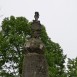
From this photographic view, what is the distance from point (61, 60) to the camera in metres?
44.2

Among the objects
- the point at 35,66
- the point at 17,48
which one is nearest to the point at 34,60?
the point at 35,66

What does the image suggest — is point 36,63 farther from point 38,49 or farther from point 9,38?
point 9,38

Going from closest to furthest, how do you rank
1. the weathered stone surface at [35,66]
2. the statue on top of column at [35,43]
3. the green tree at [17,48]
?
the weathered stone surface at [35,66], the statue on top of column at [35,43], the green tree at [17,48]

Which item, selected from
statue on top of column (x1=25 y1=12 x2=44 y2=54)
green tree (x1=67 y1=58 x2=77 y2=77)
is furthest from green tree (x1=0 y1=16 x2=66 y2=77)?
statue on top of column (x1=25 y1=12 x2=44 y2=54)

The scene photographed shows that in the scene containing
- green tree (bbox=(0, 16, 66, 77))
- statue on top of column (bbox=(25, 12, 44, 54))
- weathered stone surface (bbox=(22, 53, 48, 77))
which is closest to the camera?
weathered stone surface (bbox=(22, 53, 48, 77))

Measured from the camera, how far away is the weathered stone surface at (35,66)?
13227mm

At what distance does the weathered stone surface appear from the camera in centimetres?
1323

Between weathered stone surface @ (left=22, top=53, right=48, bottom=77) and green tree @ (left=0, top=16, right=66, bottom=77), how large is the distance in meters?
25.0

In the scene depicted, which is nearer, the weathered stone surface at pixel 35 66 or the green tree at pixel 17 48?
the weathered stone surface at pixel 35 66

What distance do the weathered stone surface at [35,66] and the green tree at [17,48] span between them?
82.0 feet

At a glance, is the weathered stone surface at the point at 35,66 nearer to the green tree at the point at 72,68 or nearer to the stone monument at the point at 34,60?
the stone monument at the point at 34,60

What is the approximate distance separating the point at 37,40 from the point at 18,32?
2946 cm

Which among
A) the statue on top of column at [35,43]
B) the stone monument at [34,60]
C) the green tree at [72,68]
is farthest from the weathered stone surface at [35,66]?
the green tree at [72,68]

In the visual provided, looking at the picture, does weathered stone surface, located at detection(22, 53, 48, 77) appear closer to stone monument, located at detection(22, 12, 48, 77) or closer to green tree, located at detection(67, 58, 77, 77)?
stone monument, located at detection(22, 12, 48, 77)
